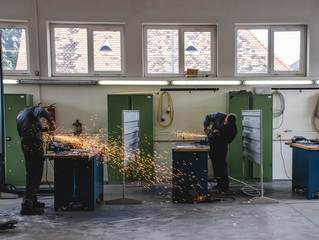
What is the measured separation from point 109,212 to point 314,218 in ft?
10.1

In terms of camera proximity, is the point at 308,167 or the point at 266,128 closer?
the point at 308,167

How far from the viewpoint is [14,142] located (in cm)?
625

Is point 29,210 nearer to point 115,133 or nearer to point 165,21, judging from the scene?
point 115,133

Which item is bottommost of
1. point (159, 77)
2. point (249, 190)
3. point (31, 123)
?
point (249, 190)

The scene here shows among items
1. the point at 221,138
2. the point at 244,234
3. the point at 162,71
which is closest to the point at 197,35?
the point at 162,71

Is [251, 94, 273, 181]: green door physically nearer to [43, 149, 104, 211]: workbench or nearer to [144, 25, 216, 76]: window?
[144, 25, 216, 76]: window

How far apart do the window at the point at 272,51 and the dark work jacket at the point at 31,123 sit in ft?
14.9

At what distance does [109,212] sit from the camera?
4.54 meters

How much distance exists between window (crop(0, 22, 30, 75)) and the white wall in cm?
22

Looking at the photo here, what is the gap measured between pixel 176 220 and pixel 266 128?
3328 mm

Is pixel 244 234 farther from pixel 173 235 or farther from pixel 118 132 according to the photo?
pixel 118 132

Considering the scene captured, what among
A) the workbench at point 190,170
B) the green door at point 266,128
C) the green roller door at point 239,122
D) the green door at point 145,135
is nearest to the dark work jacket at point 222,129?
the green roller door at point 239,122

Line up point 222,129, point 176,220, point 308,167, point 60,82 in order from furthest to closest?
point 60,82
point 222,129
point 308,167
point 176,220

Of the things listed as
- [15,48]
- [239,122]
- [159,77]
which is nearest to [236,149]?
[239,122]
